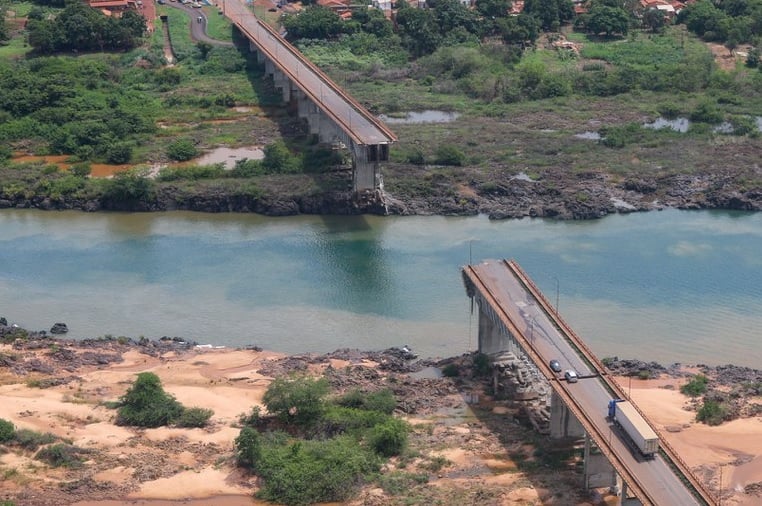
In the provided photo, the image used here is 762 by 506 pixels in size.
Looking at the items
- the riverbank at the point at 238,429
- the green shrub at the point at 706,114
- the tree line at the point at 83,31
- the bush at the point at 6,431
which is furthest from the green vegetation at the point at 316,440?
the tree line at the point at 83,31

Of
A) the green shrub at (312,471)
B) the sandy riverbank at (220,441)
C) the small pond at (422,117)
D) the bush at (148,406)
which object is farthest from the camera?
the small pond at (422,117)

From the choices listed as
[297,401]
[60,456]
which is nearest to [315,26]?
[297,401]

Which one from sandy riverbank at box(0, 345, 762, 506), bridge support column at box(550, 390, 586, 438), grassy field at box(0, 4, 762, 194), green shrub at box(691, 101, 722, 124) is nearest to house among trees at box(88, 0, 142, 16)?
grassy field at box(0, 4, 762, 194)

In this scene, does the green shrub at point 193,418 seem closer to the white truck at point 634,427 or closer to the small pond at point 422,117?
the white truck at point 634,427

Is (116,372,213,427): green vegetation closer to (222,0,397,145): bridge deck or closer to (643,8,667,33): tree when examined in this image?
(222,0,397,145): bridge deck

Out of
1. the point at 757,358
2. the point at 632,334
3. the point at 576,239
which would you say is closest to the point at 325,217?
the point at 576,239

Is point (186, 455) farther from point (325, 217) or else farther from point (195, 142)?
point (195, 142)

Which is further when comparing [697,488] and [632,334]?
[632,334]
